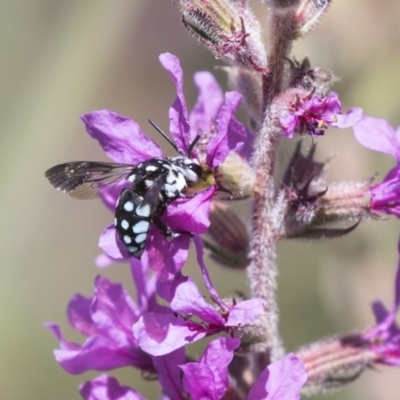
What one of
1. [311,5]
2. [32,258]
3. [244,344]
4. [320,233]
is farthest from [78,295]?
[32,258]

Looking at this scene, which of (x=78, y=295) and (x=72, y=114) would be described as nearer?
(x=78, y=295)

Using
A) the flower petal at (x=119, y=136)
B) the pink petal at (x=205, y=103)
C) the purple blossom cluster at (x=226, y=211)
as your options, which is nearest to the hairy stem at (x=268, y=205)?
the purple blossom cluster at (x=226, y=211)

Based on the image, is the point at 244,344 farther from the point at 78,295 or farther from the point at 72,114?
the point at 72,114

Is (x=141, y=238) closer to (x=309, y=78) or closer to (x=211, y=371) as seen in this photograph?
(x=211, y=371)

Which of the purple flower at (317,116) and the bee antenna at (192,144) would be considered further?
the bee antenna at (192,144)

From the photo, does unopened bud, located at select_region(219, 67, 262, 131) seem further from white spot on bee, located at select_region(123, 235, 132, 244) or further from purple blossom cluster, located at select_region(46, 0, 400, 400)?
white spot on bee, located at select_region(123, 235, 132, 244)

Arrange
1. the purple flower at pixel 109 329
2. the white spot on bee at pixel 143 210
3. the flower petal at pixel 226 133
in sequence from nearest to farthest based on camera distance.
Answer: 1. the white spot on bee at pixel 143 210
2. the flower petal at pixel 226 133
3. the purple flower at pixel 109 329

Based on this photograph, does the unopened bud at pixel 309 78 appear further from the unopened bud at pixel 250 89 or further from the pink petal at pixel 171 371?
the pink petal at pixel 171 371

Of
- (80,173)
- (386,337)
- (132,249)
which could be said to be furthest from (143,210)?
(386,337)
